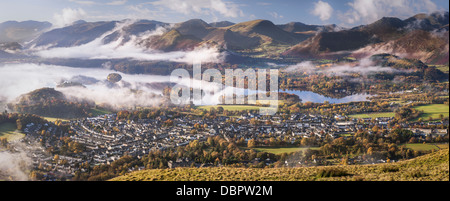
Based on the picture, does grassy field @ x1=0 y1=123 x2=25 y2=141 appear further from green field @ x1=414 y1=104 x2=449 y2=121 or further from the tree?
green field @ x1=414 y1=104 x2=449 y2=121

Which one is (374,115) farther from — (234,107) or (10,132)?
(10,132)

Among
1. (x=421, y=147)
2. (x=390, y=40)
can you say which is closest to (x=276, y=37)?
(x=390, y=40)

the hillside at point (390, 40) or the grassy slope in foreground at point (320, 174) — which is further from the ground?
the hillside at point (390, 40)

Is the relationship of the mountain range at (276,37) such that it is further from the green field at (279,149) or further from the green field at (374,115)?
the green field at (279,149)

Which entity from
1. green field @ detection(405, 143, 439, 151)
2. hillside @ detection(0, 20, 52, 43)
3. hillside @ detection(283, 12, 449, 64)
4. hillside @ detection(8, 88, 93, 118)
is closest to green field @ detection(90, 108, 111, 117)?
hillside @ detection(8, 88, 93, 118)

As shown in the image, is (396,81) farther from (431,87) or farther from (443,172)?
(443,172)

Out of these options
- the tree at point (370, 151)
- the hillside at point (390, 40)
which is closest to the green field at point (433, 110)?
the hillside at point (390, 40)

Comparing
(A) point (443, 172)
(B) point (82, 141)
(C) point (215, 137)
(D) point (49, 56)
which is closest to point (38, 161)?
(B) point (82, 141)
